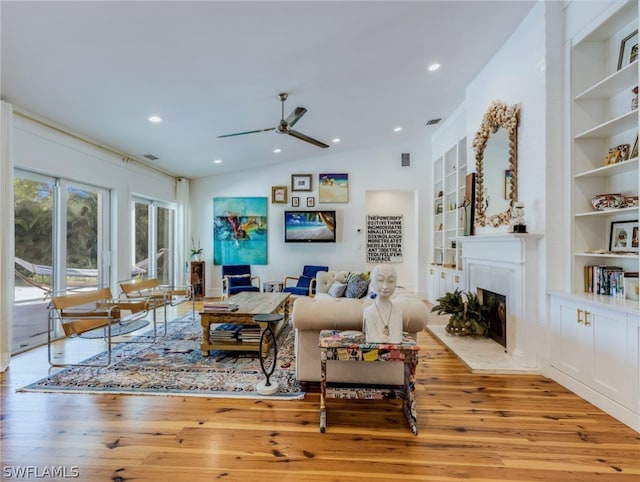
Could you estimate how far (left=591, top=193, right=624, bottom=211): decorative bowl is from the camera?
2562 millimetres

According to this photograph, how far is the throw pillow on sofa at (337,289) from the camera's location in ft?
15.2

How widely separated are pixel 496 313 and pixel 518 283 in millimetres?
783

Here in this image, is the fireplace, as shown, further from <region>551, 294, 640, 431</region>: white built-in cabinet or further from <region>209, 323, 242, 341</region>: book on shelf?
<region>209, 323, 242, 341</region>: book on shelf

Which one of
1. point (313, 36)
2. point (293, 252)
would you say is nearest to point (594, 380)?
point (313, 36)

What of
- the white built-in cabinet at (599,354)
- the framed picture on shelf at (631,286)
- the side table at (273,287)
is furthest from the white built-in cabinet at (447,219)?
the side table at (273,287)

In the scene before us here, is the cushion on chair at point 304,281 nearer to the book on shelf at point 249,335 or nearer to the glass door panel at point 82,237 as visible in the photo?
the book on shelf at point 249,335

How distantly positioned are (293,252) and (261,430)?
5166 millimetres

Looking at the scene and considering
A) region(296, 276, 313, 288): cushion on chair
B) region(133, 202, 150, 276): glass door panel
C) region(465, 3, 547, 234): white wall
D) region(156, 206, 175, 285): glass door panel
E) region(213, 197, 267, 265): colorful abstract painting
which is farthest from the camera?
region(213, 197, 267, 265): colorful abstract painting

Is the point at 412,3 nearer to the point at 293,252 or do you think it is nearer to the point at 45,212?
the point at 45,212

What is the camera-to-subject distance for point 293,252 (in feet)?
23.5

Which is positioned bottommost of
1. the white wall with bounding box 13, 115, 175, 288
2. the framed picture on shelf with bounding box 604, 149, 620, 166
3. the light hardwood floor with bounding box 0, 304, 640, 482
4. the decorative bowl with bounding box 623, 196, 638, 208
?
the light hardwood floor with bounding box 0, 304, 640, 482

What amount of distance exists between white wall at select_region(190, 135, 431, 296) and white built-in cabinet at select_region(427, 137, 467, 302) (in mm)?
332

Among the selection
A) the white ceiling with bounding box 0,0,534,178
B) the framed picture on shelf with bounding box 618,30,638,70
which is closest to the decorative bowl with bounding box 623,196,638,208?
the framed picture on shelf with bounding box 618,30,638,70

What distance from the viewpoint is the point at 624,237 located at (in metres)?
2.61
